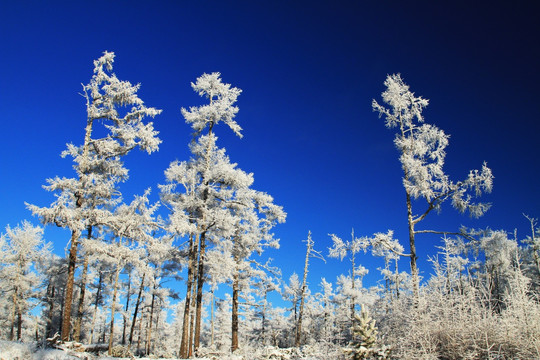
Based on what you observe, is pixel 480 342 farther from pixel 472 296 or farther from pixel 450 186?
pixel 450 186

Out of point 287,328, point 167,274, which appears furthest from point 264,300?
point 167,274

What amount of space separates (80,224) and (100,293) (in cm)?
2266

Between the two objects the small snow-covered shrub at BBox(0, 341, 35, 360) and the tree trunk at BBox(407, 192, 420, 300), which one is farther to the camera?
the tree trunk at BBox(407, 192, 420, 300)

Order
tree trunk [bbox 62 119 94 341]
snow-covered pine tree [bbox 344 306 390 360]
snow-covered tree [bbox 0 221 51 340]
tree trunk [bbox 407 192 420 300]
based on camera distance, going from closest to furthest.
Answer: snow-covered pine tree [bbox 344 306 390 360], tree trunk [bbox 62 119 94 341], tree trunk [bbox 407 192 420 300], snow-covered tree [bbox 0 221 51 340]

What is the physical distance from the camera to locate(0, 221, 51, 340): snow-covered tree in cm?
2717

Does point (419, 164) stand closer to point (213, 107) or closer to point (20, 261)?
point (213, 107)

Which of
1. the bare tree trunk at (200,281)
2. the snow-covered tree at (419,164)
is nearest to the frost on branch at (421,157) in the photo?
the snow-covered tree at (419,164)

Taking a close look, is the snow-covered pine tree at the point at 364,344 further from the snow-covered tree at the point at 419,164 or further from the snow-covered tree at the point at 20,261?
the snow-covered tree at the point at 20,261

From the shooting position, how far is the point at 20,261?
27.7m

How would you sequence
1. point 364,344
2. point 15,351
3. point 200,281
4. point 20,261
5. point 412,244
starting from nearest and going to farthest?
point 15,351, point 364,344, point 412,244, point 200,281, point 20,261

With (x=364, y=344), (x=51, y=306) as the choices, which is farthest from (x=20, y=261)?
(x=364, y=344)

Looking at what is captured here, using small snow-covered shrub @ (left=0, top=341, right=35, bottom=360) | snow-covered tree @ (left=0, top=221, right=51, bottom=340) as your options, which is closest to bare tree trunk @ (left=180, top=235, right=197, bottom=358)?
small snow-covered shrub @ (left=0, top=341, right=35, bottom=360)

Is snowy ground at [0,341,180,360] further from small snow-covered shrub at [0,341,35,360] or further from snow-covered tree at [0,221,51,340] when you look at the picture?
snow-covered tree at [0,221,51,340]

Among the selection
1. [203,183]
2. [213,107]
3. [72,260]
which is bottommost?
[72,260]
